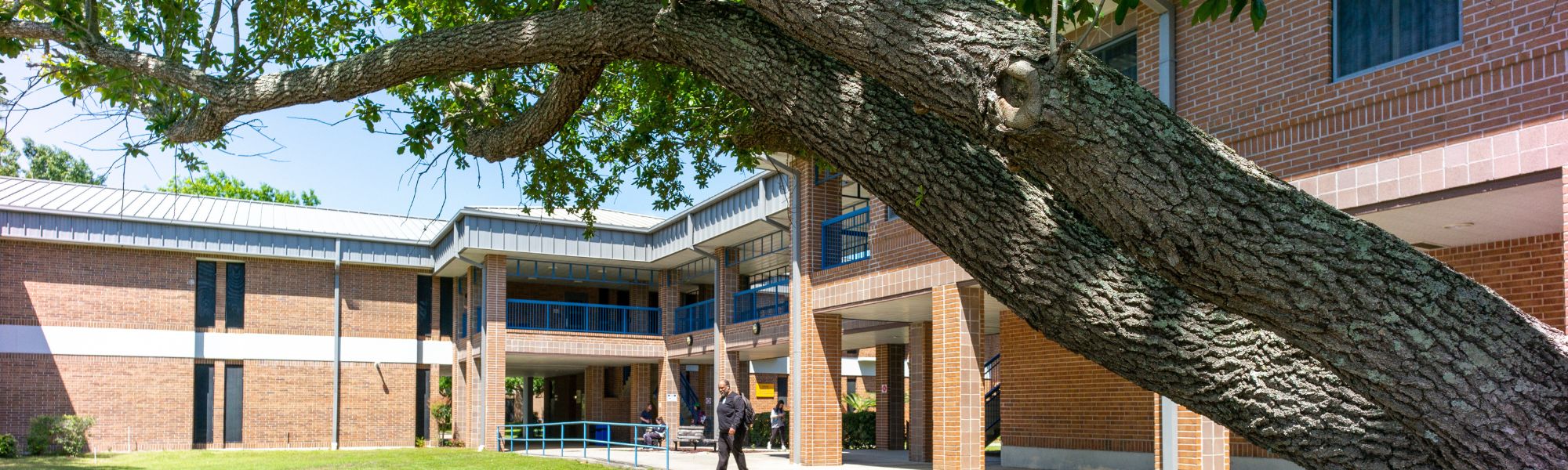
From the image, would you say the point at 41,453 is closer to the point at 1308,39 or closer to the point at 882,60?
the point at 1308,39

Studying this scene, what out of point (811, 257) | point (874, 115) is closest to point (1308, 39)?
point (874, 115)

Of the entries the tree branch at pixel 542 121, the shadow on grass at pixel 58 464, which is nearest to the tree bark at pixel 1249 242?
the tree branch at pixel 542 121

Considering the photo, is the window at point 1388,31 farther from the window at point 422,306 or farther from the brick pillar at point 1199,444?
the window at point 422,306

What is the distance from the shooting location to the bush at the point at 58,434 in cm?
2547

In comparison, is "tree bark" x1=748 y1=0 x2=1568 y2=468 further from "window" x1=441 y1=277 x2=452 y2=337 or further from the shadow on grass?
"window" x1=441 y1=277 x2=452 y2=337

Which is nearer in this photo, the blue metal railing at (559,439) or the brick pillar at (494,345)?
the blue metal railing at (559,439)

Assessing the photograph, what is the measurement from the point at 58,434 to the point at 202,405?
348 cm

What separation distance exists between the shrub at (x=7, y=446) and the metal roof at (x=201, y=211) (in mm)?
5004

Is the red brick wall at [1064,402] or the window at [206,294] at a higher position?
the window at [206,294]

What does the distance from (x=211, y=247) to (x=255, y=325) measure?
2320mm

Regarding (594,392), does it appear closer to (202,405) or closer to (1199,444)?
(202,405)

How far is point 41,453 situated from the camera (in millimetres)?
25625

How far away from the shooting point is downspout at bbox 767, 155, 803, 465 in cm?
1984

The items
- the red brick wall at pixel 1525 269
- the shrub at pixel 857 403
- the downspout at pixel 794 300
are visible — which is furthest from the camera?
the shrub at pixel 857 403
